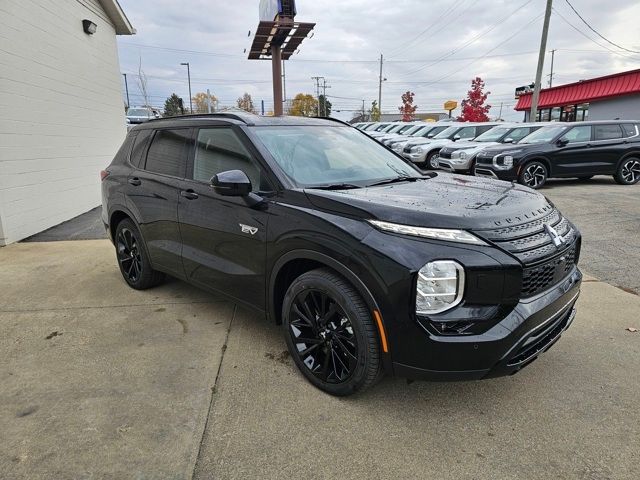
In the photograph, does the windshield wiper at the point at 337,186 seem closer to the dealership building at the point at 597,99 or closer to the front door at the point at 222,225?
the front door at the point at 222,225

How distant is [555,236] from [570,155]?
31.8 ft

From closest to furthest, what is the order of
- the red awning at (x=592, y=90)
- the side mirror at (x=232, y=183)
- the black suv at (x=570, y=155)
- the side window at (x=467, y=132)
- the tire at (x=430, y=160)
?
the side mirror at (x=232, y=183) → the black suv at (x=570, y=155) → the tire at (x=430, y=160) → the side window at (x=467, y=132) → the red awning at (x=592, y=90)

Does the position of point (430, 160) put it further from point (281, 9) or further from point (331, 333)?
point (331, 333)

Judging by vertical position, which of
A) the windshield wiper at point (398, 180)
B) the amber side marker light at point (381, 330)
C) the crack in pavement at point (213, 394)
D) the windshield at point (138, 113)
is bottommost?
the crack in pavement at point (213, 394)

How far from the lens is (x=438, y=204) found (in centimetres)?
264

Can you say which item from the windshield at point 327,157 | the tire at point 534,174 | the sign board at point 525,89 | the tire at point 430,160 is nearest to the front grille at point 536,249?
the windshield at point 327,157

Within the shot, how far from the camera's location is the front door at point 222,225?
3.11 m

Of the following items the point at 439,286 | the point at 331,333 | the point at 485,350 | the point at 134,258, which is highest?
the point at 439,286

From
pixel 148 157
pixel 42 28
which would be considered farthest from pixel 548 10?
pixel 148 157

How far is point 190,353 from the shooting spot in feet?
11.1

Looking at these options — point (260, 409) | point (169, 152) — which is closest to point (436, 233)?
point (260, 409)

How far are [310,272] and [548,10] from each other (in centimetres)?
2359

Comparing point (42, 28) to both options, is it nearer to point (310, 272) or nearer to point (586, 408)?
point (310, 272)

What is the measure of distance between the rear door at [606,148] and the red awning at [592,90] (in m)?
15.0
